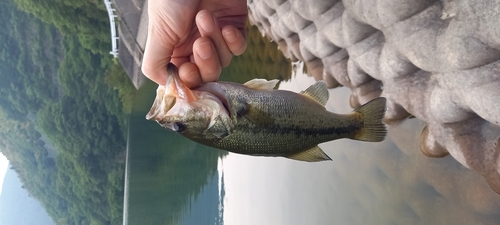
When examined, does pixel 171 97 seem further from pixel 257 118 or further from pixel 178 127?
pixel 257 118

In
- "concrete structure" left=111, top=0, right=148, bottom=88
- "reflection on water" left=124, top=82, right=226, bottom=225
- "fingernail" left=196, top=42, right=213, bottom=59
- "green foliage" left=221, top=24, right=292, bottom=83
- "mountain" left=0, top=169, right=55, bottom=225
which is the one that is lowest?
"mountain" left=0, top=169, right=55, bottom=225

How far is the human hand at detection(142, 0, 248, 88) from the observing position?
5.11ft

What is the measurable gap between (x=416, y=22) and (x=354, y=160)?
2007 millimetres

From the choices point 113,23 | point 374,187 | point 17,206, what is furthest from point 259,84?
point 17,206

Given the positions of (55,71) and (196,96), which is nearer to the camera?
(196,96)

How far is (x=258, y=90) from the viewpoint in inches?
57.6

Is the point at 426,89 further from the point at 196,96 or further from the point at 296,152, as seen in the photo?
the point at 196,96

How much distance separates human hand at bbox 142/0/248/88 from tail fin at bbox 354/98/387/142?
652mm

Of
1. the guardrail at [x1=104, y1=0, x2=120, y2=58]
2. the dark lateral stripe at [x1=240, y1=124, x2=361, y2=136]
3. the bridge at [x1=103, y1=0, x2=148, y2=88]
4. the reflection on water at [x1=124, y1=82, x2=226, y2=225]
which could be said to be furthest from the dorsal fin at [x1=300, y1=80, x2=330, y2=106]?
the guardrail at [x1=104, y1=0, x2=120, y2=58]

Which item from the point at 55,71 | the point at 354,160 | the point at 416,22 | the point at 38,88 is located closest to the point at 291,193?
the point at 354,160

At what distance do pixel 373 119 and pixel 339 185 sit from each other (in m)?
2.75

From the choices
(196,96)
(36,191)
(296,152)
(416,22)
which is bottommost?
(36,191)

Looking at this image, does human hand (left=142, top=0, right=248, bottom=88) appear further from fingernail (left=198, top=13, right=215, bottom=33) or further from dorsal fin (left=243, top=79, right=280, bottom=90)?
dorsal fin (left=243, top=79, right=280, bottom=90)

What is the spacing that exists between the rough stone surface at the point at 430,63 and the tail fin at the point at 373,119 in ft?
1.93
